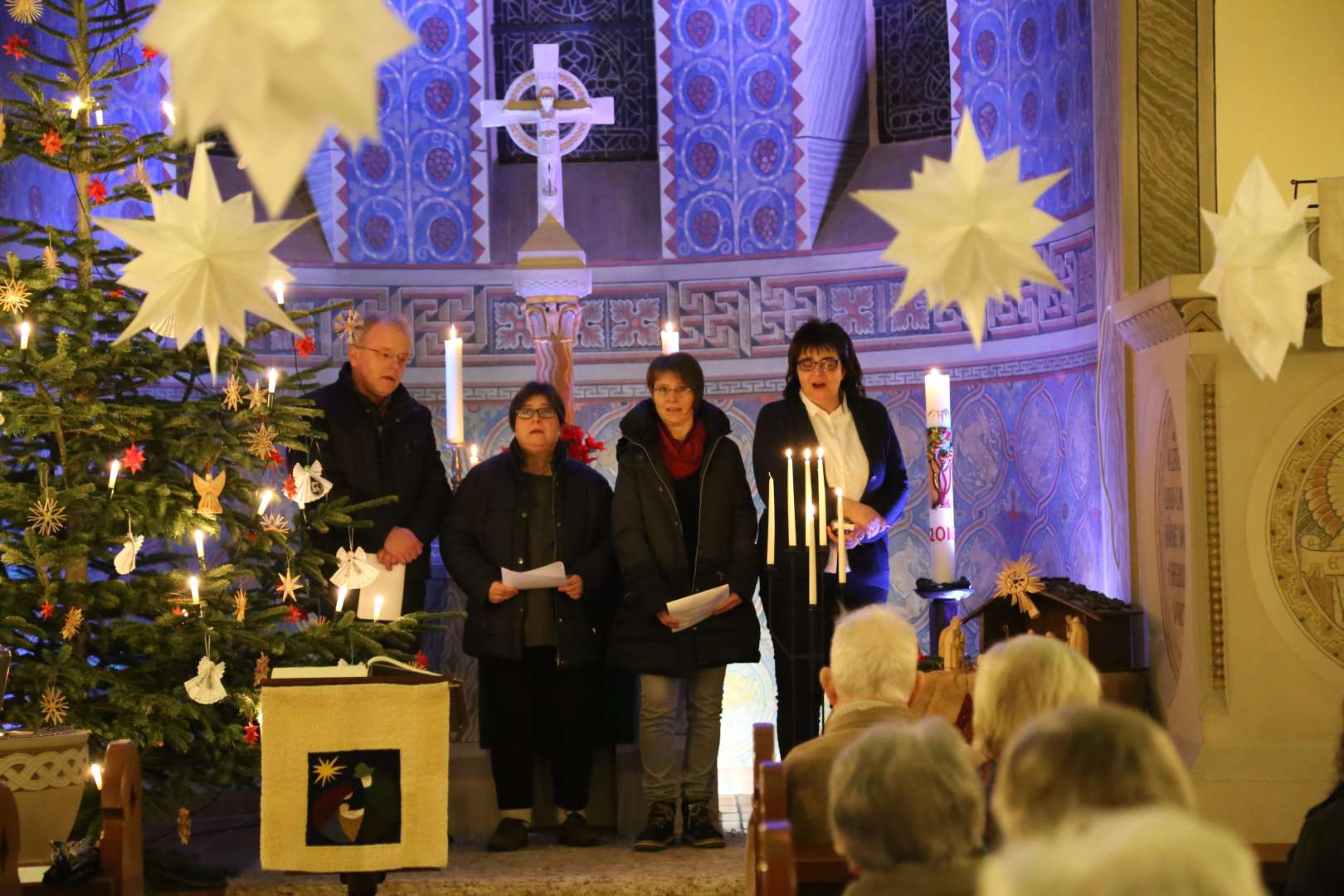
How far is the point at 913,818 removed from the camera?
1.98 metres

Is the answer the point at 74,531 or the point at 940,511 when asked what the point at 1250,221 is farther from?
the point at 74,531

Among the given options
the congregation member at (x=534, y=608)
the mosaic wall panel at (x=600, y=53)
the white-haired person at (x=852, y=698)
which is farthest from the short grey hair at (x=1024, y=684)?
the mosaic wall panel at (x=600, y=53)

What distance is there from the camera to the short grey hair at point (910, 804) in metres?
1.99

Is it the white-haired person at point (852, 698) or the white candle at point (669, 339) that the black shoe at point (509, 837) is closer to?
the white candle at point (669, 339)

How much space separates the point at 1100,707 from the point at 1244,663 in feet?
10.4

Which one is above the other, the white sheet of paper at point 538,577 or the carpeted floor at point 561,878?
the white sheet of paper at point 538,577

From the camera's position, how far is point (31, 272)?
4535mm

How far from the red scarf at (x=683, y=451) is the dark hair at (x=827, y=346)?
0.35m

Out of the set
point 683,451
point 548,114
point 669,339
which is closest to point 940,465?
point 683,451

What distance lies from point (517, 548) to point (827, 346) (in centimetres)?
122

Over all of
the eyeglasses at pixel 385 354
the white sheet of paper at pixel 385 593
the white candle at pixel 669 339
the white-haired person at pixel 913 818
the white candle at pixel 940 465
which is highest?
the white candle at pixel 669 339

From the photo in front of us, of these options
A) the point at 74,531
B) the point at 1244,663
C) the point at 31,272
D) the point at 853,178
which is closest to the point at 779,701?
the point at 1244,663

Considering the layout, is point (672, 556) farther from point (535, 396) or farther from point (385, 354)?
point (385, 354)

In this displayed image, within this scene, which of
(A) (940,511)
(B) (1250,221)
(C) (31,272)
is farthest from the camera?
(A) (940,511)
